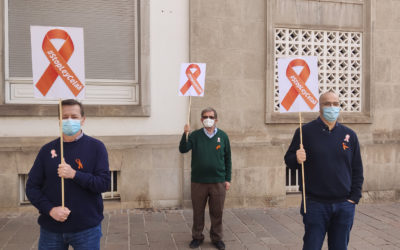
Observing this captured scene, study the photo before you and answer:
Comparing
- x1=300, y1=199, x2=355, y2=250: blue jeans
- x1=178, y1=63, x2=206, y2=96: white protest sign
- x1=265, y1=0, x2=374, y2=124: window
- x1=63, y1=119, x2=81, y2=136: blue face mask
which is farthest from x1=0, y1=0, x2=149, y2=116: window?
x1=300, y1=199, x2=355, y2=250: blue jeans

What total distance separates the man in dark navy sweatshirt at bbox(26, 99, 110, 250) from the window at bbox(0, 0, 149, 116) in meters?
4.27

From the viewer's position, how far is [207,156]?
502 centimetres

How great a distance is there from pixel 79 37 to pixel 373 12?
7173mm

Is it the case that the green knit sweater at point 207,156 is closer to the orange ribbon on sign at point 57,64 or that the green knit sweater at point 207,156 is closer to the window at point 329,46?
the orange ribbon on sign at point 57,64

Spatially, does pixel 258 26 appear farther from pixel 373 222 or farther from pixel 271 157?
pixel 373 222

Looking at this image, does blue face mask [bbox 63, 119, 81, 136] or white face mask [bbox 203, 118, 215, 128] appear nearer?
blue face mask [bbox 63, 119, 81, 136]

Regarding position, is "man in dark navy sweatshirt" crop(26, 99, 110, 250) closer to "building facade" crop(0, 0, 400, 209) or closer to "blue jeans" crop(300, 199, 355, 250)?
"blue jeans" crop(300, 199, 355, 250)

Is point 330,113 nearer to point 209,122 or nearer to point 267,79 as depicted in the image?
point 209,122

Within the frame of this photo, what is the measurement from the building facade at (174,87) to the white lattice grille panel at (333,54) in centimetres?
3

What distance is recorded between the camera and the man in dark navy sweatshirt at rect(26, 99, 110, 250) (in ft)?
8.98

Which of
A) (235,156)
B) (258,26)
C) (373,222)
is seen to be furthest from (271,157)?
(258,26)

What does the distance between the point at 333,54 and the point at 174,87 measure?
3651mm

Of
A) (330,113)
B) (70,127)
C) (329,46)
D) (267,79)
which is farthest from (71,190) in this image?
(329,46)

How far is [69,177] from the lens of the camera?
2.66 meters
